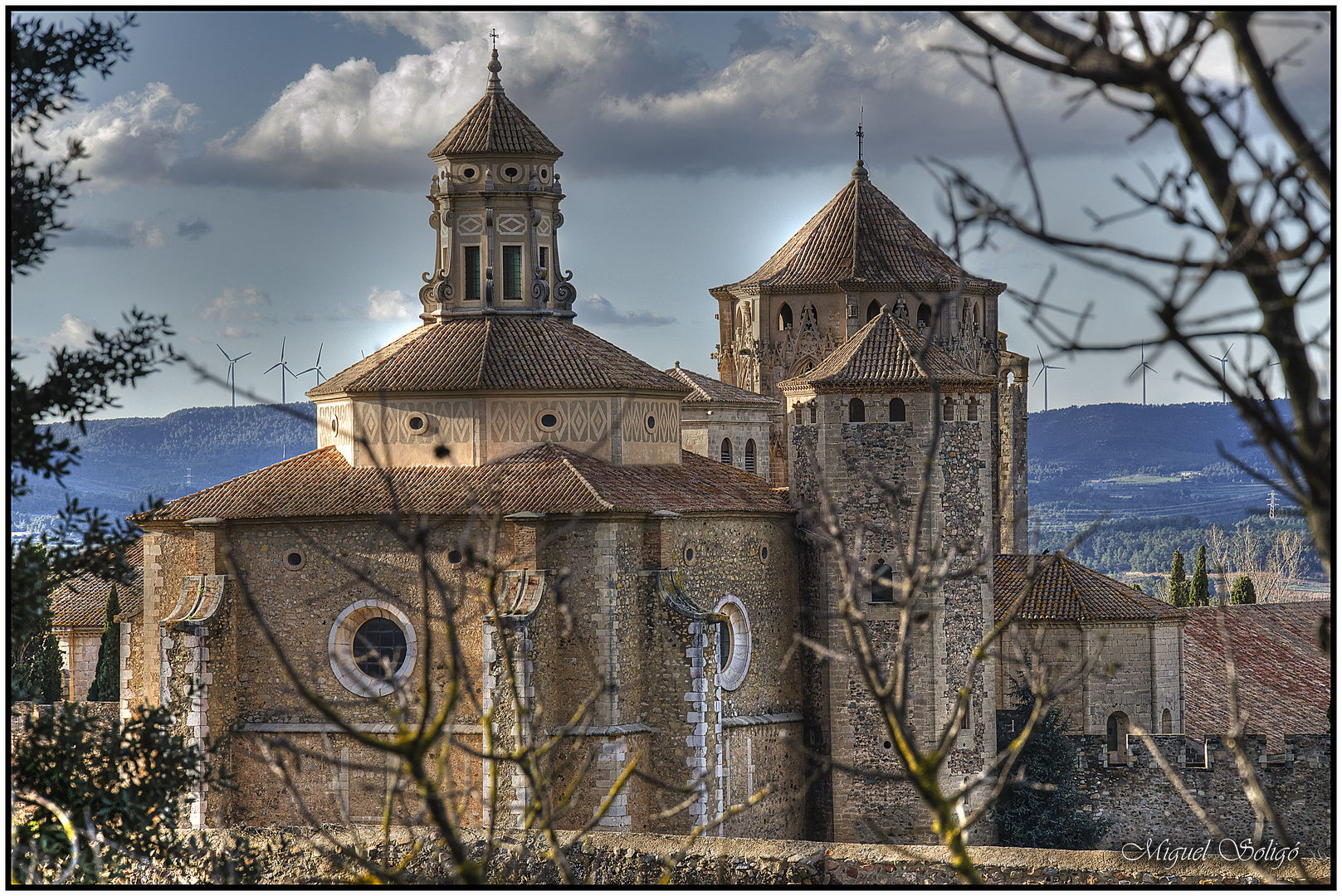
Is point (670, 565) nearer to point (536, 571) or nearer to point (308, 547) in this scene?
point (536, 571)

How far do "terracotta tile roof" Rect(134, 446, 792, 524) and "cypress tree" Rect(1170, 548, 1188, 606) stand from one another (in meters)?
25.0

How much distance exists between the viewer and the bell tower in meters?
32.1

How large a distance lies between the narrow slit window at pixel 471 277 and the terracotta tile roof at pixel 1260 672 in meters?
16.9

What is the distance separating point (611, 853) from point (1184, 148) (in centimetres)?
1530

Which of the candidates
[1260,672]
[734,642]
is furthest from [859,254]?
[734,642]

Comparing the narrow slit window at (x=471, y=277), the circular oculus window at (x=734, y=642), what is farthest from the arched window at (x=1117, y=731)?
the narrow slit window at (x=471, y=277)

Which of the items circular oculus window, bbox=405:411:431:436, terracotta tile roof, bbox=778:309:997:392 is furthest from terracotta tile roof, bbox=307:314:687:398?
terracotta tile roof, bbox=778:309:997:392

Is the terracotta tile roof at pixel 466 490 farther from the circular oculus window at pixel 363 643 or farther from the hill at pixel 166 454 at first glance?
the hill at pixel 166 454

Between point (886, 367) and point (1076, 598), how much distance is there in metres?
6.60

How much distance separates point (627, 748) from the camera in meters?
26.6

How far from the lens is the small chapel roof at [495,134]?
32.3 metres

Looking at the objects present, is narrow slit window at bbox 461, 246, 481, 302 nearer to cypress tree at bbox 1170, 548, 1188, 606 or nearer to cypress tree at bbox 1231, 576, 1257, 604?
cypress tree at bbox 1170, 548, 1188, 606

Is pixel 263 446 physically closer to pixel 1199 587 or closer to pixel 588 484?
pixel 1199 587

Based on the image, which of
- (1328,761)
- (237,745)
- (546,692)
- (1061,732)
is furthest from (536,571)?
(1328,761)
